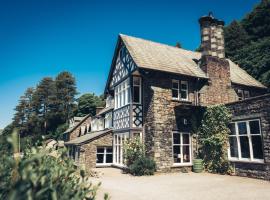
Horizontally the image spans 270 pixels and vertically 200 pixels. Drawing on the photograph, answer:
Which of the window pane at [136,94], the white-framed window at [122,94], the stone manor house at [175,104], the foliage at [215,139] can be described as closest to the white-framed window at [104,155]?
the stone manor house at [175,104]

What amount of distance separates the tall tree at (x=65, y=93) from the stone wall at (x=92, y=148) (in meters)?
42.8

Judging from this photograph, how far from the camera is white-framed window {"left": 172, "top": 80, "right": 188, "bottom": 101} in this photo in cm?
1706

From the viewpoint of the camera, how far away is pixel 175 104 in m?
16.3

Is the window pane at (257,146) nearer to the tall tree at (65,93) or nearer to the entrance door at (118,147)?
the entrance door at (118,147)

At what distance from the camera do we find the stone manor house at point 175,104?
12.8m

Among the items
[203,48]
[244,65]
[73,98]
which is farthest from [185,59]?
[73,98]

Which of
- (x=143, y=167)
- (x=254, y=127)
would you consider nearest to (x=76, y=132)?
(x=143, y=167)

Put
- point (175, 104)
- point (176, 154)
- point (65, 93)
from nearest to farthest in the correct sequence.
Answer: point (176, 154) → point (175, 104) → point (65, 93)

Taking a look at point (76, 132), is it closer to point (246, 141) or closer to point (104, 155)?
point (104, 155)

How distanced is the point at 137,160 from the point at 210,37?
11329mm

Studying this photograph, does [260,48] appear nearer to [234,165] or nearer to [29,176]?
A: [234,165]

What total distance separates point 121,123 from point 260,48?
25.5 meters

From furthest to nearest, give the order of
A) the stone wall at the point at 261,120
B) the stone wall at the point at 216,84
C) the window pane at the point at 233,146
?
the stone wall at the point at 216,84, the window pane at the point at 233,146, the stone wall at the point at 261,120

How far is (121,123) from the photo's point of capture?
18.1 metres
